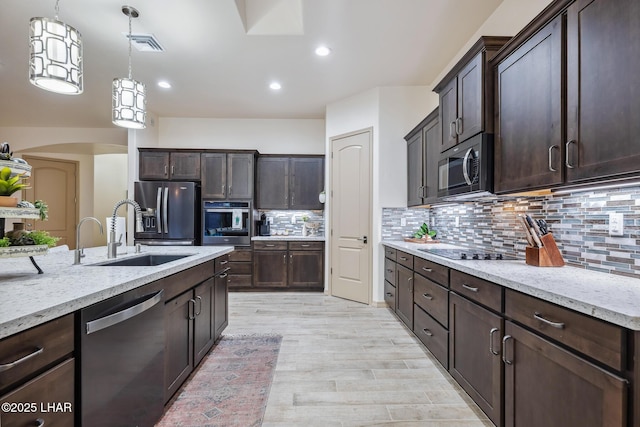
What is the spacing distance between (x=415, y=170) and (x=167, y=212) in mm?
3813

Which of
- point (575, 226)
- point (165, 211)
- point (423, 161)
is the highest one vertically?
point (423, 161)

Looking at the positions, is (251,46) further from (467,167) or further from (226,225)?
(226,225)

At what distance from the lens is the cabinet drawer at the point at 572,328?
0.95m

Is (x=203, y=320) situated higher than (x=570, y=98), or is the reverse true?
(x=570, y=98)

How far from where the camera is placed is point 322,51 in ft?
10.4

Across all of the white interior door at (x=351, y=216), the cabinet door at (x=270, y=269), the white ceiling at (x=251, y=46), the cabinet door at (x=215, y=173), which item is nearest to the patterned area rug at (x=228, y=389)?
the white interior door at (x=351, y=216)

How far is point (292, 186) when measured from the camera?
5.02 m

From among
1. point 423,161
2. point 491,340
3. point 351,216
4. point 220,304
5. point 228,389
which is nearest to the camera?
point 491,340

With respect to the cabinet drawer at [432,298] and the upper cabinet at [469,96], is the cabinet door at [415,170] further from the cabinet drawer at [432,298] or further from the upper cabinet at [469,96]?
the cabinet drawer at [432,298]

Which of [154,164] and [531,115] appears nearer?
[531,115]

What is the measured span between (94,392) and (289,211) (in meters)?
4.23

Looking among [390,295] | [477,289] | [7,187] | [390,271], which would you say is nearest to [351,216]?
[390,271]

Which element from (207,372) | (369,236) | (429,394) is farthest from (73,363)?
(369,236)

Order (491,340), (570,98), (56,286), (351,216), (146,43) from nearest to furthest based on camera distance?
(56,286)
(570,98)
(491,340)
(146,43)
(351,216)
